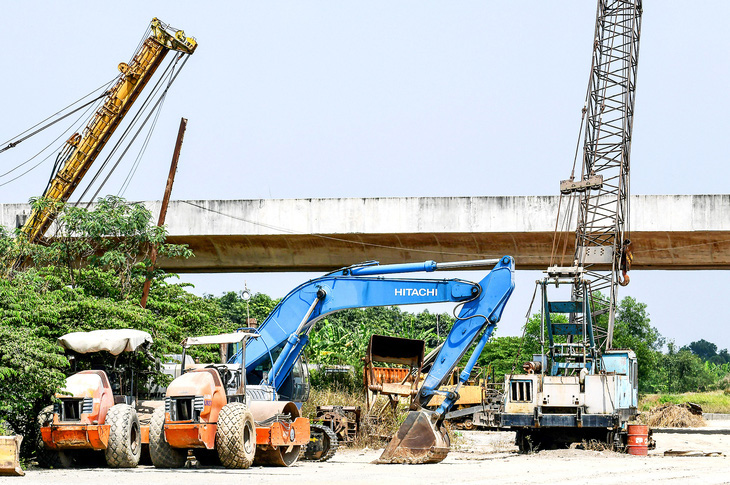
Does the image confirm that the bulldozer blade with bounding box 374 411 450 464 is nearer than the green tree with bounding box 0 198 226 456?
No

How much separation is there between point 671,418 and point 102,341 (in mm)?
27292

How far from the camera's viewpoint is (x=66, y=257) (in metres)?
28.0

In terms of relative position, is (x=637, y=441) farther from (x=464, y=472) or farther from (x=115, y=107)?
(x=115, y=107)

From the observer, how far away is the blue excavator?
19.5m

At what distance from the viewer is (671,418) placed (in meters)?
38.4

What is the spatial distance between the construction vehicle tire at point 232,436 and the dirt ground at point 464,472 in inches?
11.3

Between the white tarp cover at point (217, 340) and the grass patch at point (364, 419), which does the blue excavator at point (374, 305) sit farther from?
the grass patch at point (364, 419)

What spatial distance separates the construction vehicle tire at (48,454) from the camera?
17391 mm

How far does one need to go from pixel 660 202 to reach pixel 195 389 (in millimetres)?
21058

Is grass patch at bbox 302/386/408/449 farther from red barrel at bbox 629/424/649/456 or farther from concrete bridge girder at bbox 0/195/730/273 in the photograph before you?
concrete bridge girder at bbox 0/195/730/273

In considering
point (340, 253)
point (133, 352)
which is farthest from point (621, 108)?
point (133, 352)

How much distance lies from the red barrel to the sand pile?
17.2 metres

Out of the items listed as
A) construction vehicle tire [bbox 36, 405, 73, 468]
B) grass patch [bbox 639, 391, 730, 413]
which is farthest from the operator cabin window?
grass patch [bbox 639, 391, 730, 413]

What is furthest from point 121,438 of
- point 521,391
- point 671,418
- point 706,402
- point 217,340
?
point 706,402
